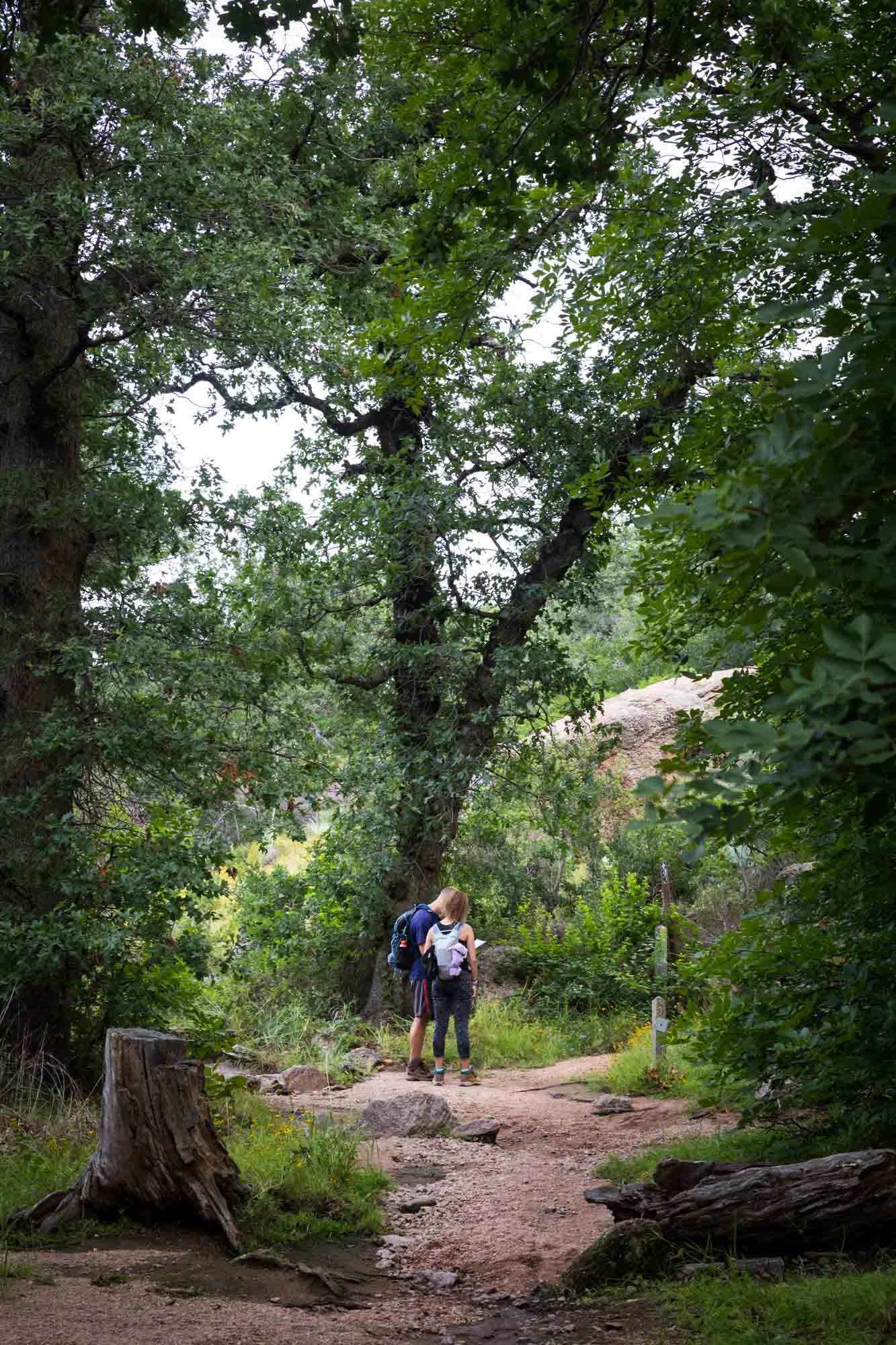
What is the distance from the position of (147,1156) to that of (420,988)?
5.53 m

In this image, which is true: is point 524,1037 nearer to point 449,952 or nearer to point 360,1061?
point 360,1061

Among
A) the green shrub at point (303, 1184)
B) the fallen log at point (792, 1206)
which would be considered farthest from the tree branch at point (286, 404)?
the fallen log at point (792, 1206)

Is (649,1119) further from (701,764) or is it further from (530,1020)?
(701,764)

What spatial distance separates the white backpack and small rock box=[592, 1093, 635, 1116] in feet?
5.56

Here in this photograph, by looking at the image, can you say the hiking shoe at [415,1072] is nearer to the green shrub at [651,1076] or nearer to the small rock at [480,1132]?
the green shrub at [651,1076]

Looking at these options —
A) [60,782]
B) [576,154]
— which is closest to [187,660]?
[60,782]

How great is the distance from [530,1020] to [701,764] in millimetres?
11427

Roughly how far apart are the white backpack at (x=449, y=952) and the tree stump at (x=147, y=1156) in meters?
4.90

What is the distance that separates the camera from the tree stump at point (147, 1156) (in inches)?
197

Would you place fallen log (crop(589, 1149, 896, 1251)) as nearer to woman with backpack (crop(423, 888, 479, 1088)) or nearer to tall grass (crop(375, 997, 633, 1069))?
woman with backpack (crop(423, 888, 479, 1088))

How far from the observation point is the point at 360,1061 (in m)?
11.0

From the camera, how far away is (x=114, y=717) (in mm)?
7949

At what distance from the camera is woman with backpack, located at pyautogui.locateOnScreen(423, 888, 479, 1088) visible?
33.0ft

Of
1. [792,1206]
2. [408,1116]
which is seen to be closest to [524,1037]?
[408,1116]
